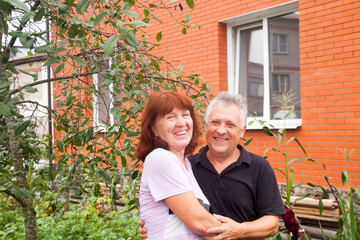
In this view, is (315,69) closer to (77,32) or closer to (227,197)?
(227,197)

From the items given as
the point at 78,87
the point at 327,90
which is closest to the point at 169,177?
the point at 78,87

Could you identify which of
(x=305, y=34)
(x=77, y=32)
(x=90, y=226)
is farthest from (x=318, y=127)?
(x=77, y=32)

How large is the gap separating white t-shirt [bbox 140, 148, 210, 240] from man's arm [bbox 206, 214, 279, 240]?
103 millimetres

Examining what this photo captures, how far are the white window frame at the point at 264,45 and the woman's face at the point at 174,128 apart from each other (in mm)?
3767

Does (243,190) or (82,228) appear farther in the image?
(82,228)

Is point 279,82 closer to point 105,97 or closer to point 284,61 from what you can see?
point 284,61

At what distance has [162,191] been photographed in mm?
1798

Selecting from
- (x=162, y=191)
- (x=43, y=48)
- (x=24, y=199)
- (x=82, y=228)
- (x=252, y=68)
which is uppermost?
(x=252, y=68)

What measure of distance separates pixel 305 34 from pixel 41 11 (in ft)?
14.0

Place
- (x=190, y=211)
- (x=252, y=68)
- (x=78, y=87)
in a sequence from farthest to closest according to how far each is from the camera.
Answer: (x=252, y=68) < (x=78, y=87) < (x=190, y=211)

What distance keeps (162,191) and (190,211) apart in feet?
0.49

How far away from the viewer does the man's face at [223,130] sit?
2305mm

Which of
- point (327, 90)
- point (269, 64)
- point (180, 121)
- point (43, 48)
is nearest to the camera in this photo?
point (43, 48)

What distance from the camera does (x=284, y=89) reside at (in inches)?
232
